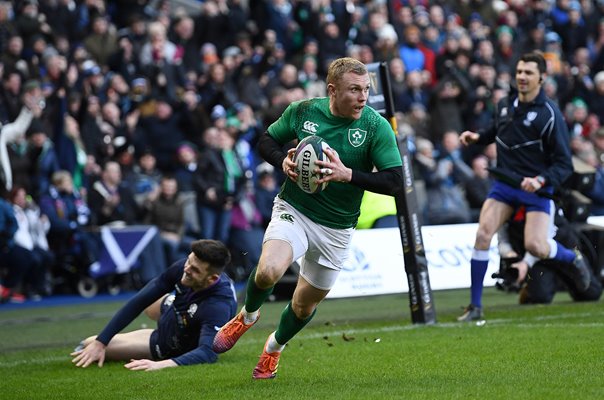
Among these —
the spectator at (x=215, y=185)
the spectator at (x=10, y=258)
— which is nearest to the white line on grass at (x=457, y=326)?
the spectator at (x=10, y=258)

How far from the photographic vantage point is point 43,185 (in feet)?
57.8

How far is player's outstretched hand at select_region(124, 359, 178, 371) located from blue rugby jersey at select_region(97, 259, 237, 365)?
93mm

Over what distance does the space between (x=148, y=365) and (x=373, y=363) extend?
5.54ft

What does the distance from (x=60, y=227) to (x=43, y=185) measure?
727 millimetres

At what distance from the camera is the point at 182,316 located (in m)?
9.16

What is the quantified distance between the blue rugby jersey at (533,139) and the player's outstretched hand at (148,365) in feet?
15.3

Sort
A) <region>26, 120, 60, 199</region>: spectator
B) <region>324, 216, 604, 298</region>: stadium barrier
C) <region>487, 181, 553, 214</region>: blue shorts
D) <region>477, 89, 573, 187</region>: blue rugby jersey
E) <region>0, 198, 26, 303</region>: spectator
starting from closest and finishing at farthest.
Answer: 1. <region>477, 89, 573, 187</region>: blue rugby jersey
2. <region>487, 181, 553, 214</region>: blue shorts
3. <region>324, 216, 604, 298</region>: stadium barrier
4. <region>0, 198, 26, 303</region>: spectator
5. <region>26, 120, 60, 199</region>: spectator

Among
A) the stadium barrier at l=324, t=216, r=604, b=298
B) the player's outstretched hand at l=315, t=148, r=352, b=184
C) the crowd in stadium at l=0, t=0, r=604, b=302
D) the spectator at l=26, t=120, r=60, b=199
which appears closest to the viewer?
the player's outstretched hand at l=315, t=148, r=352, b=184

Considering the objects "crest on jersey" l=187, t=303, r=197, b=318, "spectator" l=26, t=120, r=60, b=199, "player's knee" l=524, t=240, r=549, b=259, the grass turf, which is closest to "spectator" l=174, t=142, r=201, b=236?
"spectator" l=26, t=120, r=60, b=199

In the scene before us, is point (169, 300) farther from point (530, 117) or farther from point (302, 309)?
point (530, 117)

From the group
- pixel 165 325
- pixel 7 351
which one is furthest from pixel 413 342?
pixel 7 351

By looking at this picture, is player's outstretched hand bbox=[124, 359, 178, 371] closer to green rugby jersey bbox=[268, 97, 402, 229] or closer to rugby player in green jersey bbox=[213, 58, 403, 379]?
rugby player in green jersey bbox=[213, 58, 403, 379]

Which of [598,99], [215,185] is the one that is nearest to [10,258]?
[215,185]

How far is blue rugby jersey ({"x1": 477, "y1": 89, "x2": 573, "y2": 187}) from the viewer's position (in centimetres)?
1183
